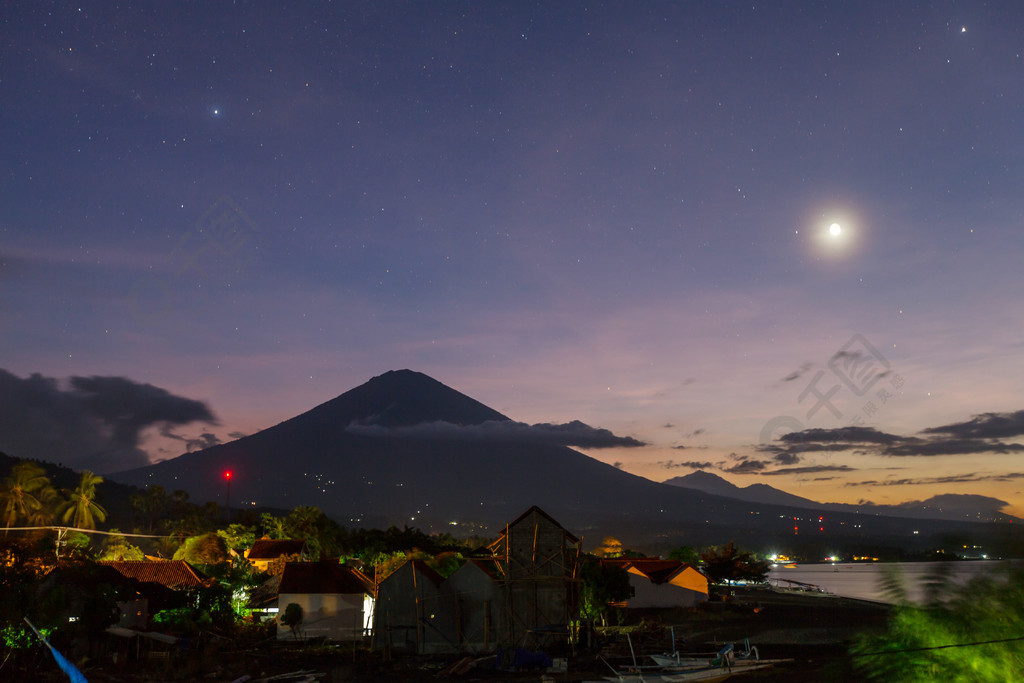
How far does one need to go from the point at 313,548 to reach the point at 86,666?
48803 mm

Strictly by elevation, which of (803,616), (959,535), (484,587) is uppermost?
(959,535)

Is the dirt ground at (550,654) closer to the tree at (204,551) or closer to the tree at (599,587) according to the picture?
the tree at (599,587)

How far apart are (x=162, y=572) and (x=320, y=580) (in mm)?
14434

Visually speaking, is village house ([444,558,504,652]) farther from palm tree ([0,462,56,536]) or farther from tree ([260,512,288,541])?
tree ([260,512,288,541])

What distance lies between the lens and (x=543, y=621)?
4088cm

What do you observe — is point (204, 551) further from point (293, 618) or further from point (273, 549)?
point (293, 618)

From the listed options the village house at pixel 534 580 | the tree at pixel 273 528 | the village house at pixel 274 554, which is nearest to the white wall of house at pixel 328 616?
the village house at pixel 534 580

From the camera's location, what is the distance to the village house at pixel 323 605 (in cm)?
4734

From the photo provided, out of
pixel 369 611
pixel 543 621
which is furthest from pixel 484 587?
pixel 369 611

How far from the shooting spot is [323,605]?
158 ft

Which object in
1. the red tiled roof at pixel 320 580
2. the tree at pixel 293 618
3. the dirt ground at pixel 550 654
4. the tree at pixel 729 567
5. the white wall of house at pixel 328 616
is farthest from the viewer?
the tree at pixel 729 567

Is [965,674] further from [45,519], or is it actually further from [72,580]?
[45,519]

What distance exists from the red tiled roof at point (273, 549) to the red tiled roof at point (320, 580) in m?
22.2

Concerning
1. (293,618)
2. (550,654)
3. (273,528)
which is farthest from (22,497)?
(550,654)
